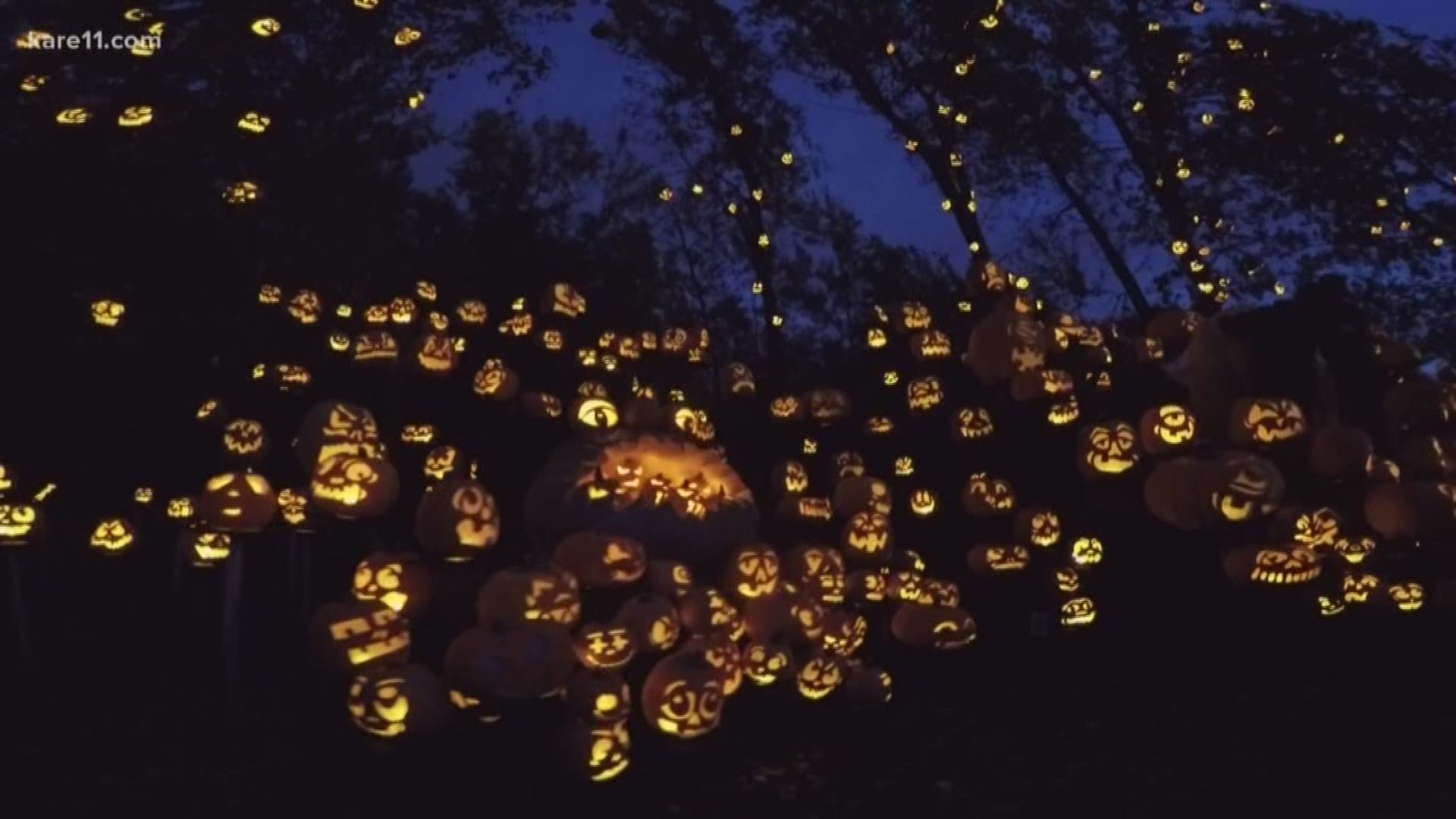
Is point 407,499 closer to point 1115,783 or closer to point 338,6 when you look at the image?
point 338,6

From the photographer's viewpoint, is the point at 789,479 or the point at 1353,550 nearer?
the point at 1353,550

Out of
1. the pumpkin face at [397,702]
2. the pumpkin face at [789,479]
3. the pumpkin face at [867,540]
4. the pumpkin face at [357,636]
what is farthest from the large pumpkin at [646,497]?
the pumpkin face at [397,702]

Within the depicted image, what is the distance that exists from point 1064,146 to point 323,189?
9.23 m

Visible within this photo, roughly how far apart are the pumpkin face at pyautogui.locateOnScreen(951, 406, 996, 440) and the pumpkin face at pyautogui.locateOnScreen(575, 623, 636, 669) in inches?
206

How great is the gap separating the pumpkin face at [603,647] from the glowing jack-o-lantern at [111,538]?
426cm

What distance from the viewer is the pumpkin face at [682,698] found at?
23.2 ft

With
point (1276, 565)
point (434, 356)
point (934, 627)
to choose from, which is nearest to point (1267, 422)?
point (1276, 565)

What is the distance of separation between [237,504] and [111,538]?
242 centimetres

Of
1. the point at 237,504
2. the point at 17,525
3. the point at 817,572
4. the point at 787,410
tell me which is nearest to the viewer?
the point at 237,504

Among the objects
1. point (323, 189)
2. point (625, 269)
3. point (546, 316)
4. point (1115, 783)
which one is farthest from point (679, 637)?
point (625, 269)

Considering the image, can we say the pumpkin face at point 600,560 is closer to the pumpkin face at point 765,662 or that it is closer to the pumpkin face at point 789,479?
the pumpkin face at point 765,662

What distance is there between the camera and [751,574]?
27.6ft

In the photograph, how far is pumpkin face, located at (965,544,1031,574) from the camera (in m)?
10.5

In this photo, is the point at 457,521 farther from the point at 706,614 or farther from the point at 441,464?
the point at 441,464
